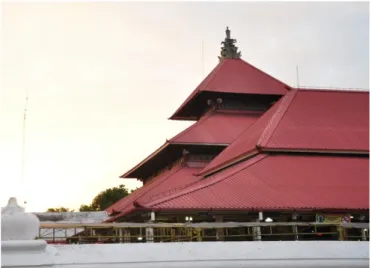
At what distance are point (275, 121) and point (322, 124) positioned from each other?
1.57m

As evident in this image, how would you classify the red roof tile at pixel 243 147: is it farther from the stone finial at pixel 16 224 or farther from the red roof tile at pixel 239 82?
the stone finial at pixel 16 224

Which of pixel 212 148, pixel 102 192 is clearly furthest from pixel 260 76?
pixel 102 192

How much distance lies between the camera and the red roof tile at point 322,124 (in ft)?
55.8

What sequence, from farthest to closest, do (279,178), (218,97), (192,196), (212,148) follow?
(218,97), (212,148), (279,178), (192,196)

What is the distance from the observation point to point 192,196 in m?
14.5

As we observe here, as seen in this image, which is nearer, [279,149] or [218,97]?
[279,149]

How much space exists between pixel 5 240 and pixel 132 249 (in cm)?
114

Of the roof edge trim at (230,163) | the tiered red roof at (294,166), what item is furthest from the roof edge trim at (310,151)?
the roof edge trim at (230,163)

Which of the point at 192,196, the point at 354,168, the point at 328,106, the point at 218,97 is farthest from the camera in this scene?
the point at 218,97

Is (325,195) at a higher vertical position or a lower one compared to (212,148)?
lower

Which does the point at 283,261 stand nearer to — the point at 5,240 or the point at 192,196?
the point at 5,240

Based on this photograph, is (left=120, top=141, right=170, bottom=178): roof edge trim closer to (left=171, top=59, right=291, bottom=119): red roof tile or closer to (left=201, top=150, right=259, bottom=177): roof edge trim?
(left=171, top=59, right=291, bottom=119): red roof tile

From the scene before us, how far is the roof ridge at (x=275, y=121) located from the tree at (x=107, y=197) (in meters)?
39.9

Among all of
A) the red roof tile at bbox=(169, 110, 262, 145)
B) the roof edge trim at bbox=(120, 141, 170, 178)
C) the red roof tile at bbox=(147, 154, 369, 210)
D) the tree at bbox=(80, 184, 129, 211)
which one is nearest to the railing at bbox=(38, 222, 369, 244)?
the red roof tile at bbox=(147, 154, 369, 210)
